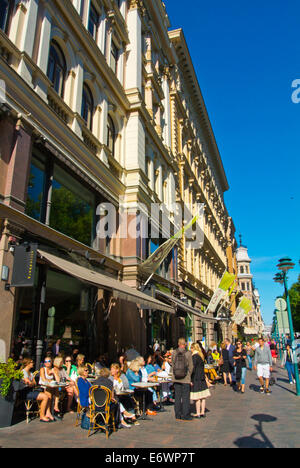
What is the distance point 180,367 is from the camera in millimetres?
7918

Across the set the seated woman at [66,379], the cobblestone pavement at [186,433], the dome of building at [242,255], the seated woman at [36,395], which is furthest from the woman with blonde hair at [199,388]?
the dome of building at [242,255]

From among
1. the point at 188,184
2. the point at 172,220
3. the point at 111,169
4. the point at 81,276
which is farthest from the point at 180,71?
the point at 81,276

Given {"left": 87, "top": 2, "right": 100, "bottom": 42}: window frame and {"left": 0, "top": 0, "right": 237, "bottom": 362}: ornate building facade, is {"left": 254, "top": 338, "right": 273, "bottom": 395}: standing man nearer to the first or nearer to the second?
{"left": 0, "top": 0, "right": 237, "bottom": 362}: ornate building facade

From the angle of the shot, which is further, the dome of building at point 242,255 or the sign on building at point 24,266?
the dome of building at point 242,255

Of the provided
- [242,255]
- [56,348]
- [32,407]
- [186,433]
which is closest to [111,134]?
[56,348]

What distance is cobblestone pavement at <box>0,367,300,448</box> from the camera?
561 cm

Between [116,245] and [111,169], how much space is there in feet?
10.6

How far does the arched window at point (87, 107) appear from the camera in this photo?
42.2 feet

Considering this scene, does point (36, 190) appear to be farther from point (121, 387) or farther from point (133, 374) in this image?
point (121, 387)

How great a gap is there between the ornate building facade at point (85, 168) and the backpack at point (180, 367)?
237cm

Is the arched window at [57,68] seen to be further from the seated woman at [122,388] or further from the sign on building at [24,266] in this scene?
the seated woman at [122,388]

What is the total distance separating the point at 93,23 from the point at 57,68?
4.49 metres

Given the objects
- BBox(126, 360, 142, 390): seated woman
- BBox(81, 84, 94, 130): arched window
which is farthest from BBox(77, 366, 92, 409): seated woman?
BBox(81, 84, 94, 130): arched window

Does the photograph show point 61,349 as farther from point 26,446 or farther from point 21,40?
point 21,40
